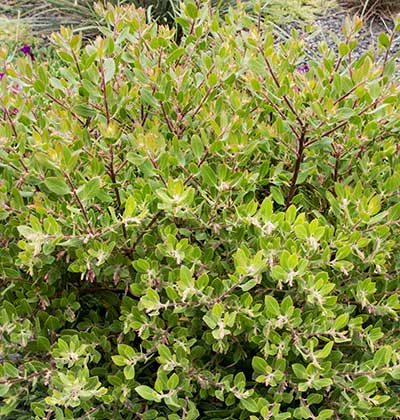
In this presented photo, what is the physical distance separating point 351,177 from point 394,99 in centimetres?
28

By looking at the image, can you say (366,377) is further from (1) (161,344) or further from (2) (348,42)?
(2) (348,42)

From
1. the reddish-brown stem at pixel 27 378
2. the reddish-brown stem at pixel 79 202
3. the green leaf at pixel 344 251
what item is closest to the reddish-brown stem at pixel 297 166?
the green leaf at pixel 344 251

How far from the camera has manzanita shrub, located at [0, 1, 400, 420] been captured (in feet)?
5.12

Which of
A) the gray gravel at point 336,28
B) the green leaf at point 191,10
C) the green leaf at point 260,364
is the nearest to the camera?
the green leaf at point 260,364

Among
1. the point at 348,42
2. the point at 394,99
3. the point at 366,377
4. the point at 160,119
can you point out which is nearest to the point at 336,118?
the point at 394,99

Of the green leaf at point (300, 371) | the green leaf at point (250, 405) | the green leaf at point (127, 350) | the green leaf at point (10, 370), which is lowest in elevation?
the green leaf at point (10, 370)

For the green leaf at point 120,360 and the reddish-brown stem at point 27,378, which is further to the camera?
the reddish-brown stem at point 27,378

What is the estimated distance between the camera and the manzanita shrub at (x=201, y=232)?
1561mm

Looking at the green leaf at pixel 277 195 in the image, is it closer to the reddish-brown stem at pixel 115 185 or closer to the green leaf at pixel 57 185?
the reddish-brown stem at pixel 115 185

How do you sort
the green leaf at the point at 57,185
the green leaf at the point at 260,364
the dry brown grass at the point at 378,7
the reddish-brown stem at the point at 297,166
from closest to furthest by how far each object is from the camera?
the green leaf at the point at 57,185 → the green leaf at the point at 260,364 → the reddish-brown stem at the point at 297,166 → the dry brown grass at the point at 378,7

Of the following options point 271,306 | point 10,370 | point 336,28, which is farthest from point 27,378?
point 336,28

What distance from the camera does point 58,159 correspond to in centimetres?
147

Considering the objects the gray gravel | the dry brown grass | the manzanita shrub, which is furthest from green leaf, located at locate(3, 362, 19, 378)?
the dry brown grass

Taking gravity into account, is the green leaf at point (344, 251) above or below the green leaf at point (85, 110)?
below
